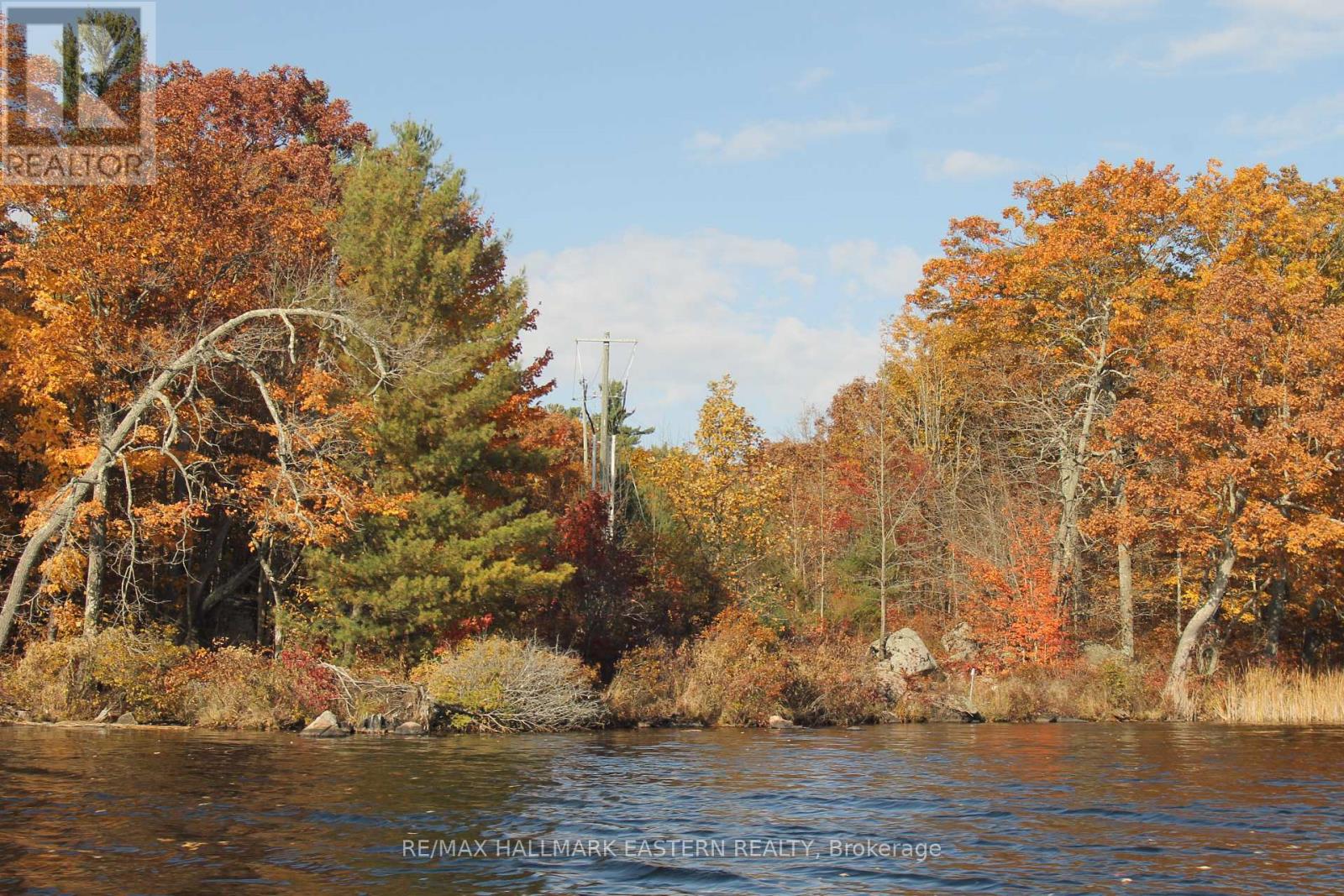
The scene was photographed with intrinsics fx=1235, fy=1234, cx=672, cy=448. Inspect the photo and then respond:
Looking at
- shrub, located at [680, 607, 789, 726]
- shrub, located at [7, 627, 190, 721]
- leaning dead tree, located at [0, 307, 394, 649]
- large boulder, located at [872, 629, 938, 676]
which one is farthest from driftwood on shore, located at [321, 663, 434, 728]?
large boulder, located at [872, 629, 938, 676]

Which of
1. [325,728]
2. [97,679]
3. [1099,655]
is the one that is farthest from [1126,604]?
[97,679]

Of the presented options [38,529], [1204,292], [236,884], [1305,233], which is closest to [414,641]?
[38,529]

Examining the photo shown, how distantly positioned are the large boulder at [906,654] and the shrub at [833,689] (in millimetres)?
3180

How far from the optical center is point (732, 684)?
29.3m

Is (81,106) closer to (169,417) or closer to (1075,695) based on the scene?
(169,417)

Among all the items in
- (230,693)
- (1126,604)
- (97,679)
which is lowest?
(230,693)

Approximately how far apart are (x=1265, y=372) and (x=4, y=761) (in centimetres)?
3072

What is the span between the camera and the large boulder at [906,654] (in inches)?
1419

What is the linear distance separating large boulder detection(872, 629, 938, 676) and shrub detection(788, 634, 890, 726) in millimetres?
3180

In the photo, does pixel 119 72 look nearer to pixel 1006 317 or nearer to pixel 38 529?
pixel 38 529

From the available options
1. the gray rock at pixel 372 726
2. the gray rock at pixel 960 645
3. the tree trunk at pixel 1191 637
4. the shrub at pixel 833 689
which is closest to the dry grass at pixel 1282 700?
the tree trunk at pixel 1191 637

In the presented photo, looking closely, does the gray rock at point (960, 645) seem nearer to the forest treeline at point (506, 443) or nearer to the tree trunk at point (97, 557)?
the forest treeline at point (506, 443)

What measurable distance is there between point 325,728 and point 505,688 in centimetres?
371

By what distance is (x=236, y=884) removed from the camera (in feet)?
34.2
